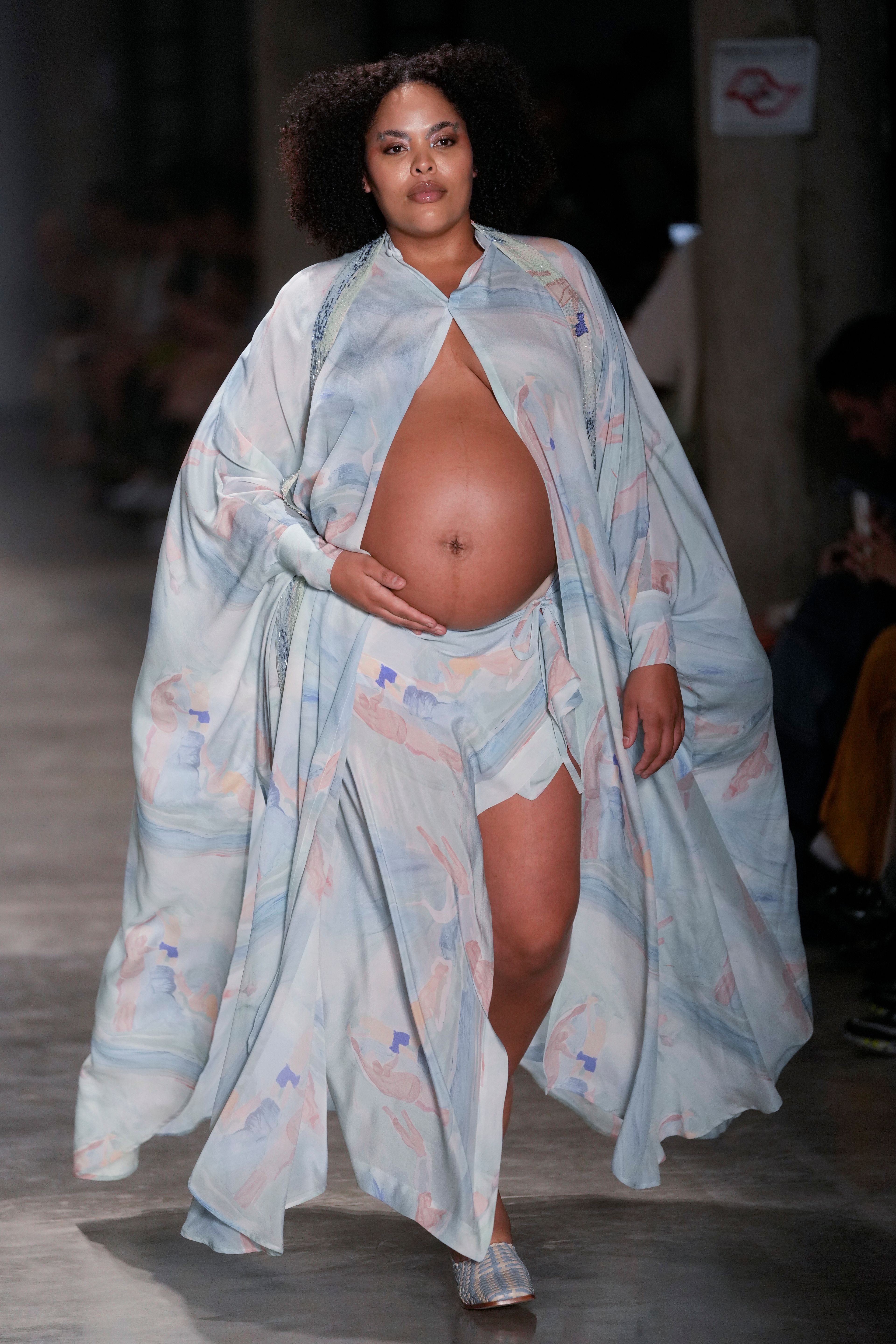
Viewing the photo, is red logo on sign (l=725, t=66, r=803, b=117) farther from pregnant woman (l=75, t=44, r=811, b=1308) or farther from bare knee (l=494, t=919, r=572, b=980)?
bare knee (l=494, t=919, r=572, b=980)

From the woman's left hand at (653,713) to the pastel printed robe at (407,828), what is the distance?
0.02 m

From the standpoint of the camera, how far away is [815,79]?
→ 4.77 m

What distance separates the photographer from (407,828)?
242cm

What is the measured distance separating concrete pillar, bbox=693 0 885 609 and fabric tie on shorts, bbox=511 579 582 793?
251cm

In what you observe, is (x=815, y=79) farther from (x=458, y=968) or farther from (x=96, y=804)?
(x=458, y=968)

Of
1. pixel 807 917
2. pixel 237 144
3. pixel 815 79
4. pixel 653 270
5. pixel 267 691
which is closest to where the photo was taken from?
pixel 267 691

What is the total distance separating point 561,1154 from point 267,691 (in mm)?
871

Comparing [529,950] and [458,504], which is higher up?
[458,504]

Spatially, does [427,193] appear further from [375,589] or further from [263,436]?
[375,589]

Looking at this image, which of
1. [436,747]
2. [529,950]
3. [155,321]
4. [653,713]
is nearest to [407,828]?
[436,747]

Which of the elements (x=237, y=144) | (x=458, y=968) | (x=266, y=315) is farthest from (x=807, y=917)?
(x=237, y=144)

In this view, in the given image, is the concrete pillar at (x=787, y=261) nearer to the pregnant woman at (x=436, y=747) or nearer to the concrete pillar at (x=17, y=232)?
the pregnant woman at (x=436, y=747)

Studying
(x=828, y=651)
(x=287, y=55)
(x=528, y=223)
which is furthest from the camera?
(x=287, y=55)

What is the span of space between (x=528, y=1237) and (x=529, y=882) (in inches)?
20.0
